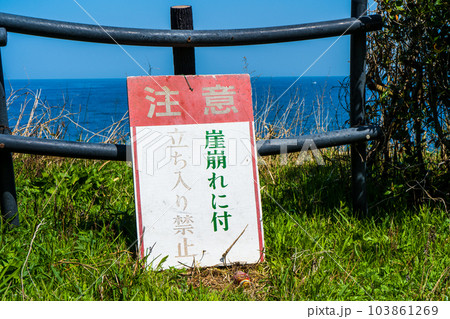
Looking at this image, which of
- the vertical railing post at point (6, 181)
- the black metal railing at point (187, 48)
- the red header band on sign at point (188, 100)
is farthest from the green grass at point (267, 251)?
the red header band on sign at point (188, 100)

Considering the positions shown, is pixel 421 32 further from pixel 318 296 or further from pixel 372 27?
pixel 318 296

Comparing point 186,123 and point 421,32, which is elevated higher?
point 421,32

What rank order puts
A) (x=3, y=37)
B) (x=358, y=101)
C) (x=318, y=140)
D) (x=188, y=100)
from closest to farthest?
1. (x=3, y=37)
2. (x=188, y=100)
3. (x=318, y=140)
4. (x=358, y=101)

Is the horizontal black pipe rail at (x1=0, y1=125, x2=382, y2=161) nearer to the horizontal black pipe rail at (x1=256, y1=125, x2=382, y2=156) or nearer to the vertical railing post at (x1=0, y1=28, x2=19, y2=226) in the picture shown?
the horizontal black pipe rail at (x1=256, y1=125, x2=382, y2=156)

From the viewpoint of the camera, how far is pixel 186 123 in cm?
227

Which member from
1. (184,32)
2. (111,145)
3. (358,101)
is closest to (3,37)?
(111,145)

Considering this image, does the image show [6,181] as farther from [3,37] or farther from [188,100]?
[188,100]

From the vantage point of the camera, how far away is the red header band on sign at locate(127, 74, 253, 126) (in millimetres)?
2256

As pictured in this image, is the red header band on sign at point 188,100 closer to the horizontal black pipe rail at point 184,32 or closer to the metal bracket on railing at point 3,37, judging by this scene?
the horizontal black pipe rail at point 184,32

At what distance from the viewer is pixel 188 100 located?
2291mm

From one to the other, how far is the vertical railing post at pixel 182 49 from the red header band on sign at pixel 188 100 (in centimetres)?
11

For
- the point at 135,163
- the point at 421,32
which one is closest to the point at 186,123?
the point at 135,163

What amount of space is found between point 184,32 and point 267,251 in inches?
48.2

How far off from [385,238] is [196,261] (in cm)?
102
